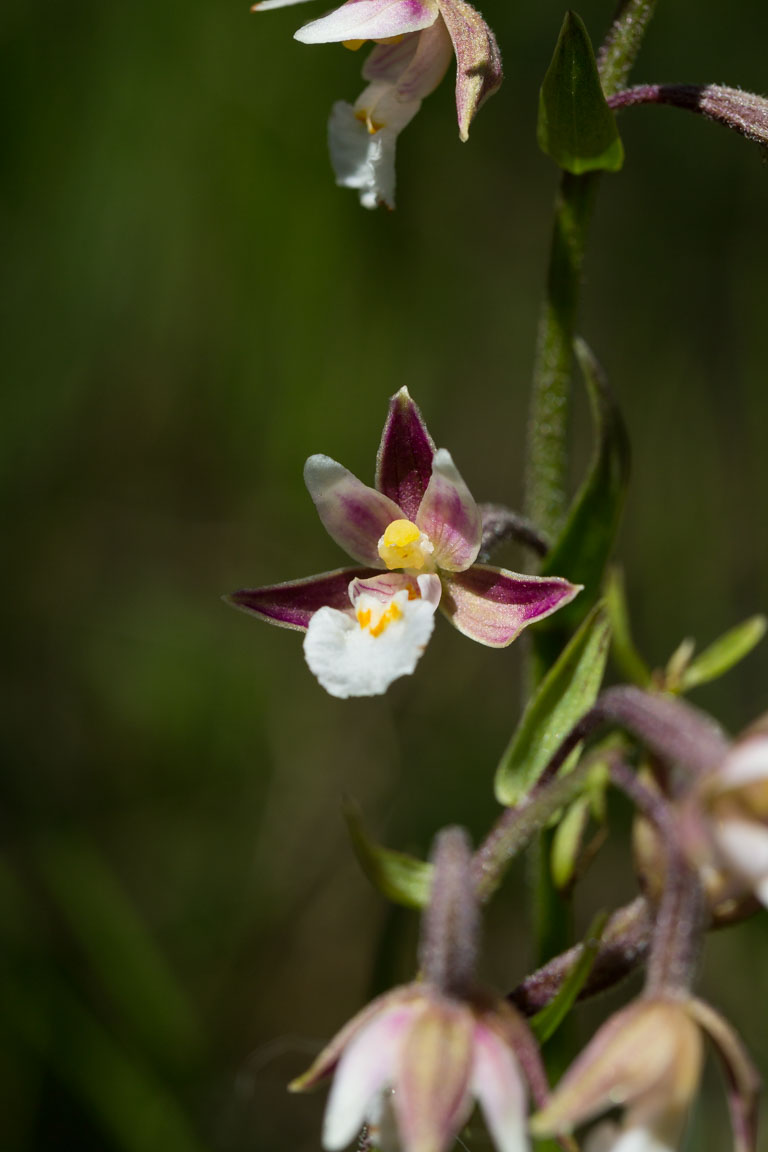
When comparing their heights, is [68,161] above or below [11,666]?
above

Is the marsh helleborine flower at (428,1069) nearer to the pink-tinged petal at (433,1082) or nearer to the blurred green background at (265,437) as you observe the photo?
the pink-tinged petal at (433,1082)

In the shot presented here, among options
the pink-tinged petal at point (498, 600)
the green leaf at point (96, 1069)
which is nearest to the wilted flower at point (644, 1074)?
the pink-tinged petal at point (498, 600)

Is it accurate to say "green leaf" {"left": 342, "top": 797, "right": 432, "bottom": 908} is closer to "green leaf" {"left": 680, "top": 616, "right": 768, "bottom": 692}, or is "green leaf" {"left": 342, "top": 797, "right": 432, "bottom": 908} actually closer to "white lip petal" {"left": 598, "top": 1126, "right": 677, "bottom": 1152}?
"white lip petal" {"left": 598, "top": 1126, "right": 677, "bottom": 1152}

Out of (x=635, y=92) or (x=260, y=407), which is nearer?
(x=635, y=92)

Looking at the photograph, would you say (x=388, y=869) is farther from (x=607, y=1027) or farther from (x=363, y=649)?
(x=607, y=1027)

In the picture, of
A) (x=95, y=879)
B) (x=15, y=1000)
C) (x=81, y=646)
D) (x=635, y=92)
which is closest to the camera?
(x=635, y=92)

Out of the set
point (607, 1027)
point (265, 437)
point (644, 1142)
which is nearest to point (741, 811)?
point (607, 1027)

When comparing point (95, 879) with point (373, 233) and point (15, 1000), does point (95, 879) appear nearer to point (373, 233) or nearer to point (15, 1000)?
point (15, 1000)

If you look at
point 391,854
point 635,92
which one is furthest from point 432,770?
point 635,92

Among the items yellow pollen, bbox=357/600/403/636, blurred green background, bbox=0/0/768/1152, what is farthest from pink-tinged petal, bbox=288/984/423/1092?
blurred green background, bbox=0/0/768/1152
